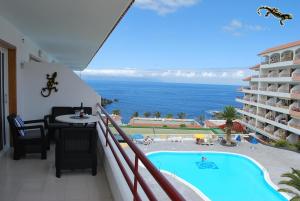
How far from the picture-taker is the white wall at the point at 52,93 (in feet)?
21.7

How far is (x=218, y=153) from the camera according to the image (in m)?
15.6

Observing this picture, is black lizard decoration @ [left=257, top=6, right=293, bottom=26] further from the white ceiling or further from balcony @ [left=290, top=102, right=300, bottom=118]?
balcony @ [left=290, top=102, right=300, bottom=118]

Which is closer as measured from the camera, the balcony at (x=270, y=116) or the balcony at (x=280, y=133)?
the balcony at (x=280, y=133)

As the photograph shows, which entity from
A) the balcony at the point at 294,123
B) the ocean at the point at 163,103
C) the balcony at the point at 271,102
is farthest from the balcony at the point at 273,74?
the ocean at the point at 163,103

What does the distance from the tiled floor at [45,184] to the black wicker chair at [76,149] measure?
0.55 ft

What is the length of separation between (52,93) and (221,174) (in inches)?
348

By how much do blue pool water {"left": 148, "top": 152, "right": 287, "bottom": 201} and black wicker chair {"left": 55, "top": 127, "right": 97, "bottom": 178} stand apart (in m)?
7.15

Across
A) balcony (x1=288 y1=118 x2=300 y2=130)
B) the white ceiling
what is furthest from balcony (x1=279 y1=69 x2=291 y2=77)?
the white ceiling

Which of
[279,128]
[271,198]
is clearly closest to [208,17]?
[279,128]

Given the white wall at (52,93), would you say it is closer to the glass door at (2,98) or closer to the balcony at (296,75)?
the glass door at (2,98)

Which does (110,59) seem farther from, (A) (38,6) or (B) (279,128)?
(A) (38,6)

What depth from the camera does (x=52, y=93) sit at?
6.80m

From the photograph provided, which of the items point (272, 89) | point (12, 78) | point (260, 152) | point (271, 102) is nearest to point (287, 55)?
point (272, 89)

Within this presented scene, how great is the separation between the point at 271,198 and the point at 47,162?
8.88 m
